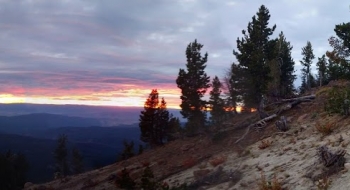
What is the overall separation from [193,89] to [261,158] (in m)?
30.3

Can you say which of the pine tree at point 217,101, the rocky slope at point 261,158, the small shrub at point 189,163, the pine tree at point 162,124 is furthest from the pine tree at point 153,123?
the small shrub at point 189,163

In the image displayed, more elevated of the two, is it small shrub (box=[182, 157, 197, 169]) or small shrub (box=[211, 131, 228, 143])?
small shrub (box=[211, 131, 228, 143])

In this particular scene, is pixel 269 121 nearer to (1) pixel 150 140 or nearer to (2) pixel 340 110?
(2) pixel 340 110

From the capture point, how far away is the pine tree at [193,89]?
1966 inches

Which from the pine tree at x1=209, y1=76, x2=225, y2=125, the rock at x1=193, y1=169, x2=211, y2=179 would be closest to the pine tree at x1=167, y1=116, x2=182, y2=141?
the pine tree at x1=209, y1=76, x2=225, y2=125

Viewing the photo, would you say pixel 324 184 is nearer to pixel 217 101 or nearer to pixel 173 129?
pixel 173 129

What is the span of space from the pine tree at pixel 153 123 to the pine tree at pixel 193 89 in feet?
17.4

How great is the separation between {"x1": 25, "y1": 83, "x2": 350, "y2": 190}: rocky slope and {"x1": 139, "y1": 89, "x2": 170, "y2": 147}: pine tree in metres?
17.1

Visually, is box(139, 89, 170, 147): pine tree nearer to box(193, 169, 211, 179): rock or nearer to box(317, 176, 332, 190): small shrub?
box(193, 169, 211, 179): rock

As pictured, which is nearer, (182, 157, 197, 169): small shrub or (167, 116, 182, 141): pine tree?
(182, 157, 197, 169): small shrub

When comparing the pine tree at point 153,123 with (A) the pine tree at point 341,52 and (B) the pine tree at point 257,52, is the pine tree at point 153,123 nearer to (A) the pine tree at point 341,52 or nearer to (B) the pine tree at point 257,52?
(B) the pine tree at point 257,52

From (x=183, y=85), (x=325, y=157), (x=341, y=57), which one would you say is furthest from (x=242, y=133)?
(x=183, y=85)

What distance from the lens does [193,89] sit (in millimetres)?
50188

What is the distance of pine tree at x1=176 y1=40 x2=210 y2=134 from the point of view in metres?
49.9
